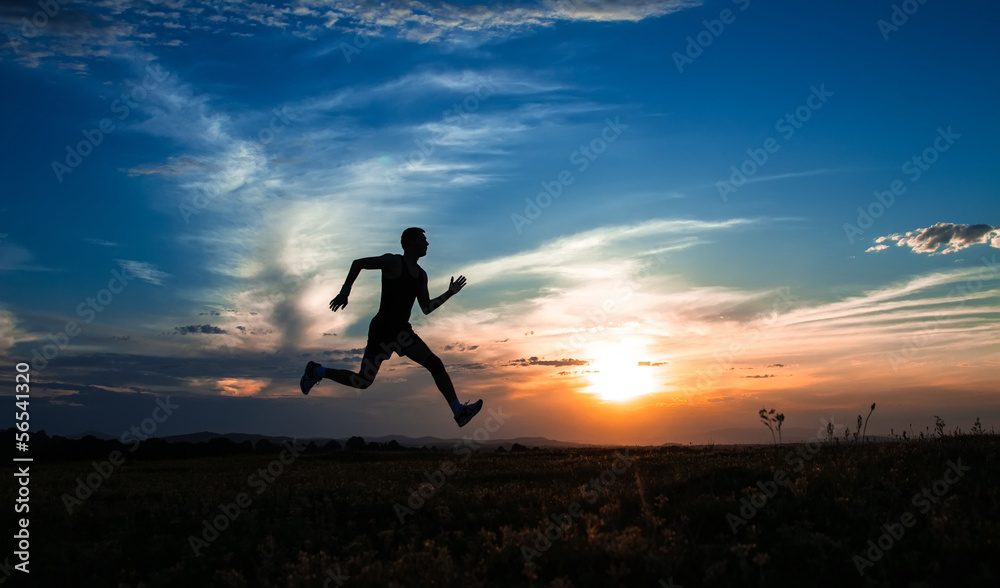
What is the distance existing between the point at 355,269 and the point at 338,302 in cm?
66

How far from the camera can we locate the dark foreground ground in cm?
520

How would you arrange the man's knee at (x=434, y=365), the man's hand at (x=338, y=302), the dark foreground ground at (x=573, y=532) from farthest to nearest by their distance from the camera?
the man's knee at (x=434, y=365), the man's hand at (x=338, y=302), the dark foreground ground at (x=573, y=532)

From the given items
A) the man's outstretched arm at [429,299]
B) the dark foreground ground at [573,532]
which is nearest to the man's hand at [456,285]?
the man's outstretched arm at [429,299]

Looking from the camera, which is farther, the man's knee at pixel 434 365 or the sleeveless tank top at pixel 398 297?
the man's knee at pixel 434 365

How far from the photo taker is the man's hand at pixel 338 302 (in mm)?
10238

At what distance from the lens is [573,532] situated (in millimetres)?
6082

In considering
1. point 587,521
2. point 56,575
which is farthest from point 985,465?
point 56,575

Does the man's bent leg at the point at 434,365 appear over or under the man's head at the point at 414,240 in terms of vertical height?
under

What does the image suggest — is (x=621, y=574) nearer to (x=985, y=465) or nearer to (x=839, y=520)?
(x=839, y=520)

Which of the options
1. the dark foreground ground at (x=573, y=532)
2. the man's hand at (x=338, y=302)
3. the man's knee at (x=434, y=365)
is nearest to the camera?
the dark foreground ground at (x=573, y=532)

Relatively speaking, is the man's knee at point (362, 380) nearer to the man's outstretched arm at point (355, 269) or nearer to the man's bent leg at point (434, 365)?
the man's bent leg at point (434, 365)

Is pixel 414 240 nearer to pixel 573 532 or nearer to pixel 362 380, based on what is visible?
pixel 362 380

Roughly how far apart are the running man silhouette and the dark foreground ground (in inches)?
80.2

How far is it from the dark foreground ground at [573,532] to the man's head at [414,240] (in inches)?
156
